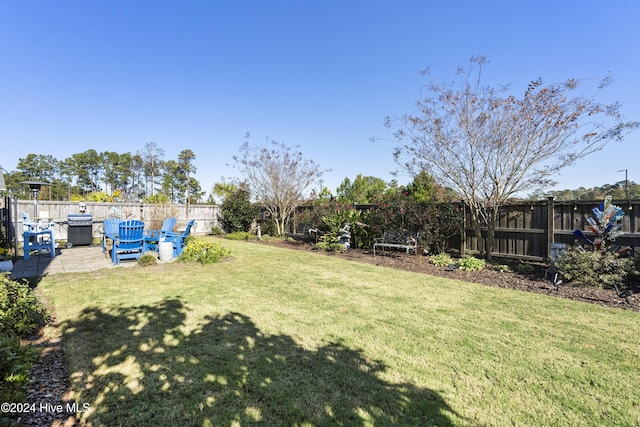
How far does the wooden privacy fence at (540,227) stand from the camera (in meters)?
5.50

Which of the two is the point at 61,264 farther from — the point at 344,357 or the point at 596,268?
the point at 596,268

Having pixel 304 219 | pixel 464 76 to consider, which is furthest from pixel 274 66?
pixel 464 76

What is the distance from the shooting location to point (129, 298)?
13.8 ft

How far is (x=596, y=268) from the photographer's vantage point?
4.99 m

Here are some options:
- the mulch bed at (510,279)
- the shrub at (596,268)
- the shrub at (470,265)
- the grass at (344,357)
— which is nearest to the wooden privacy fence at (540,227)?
the mulch bed at (510,279)

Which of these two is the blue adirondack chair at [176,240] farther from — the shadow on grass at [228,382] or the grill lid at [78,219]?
the shadow on grass at [228,382]

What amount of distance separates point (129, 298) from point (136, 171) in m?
37.5

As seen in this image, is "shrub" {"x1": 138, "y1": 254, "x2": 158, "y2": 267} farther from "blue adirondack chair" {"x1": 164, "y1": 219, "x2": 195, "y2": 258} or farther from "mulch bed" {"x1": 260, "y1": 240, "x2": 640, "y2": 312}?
"mulch bed" {"x1": 260, "y1": 240, "x2": 640, "y2": 312}

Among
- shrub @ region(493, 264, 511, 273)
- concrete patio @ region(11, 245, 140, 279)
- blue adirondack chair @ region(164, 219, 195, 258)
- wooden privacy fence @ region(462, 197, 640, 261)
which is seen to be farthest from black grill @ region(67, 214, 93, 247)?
shrub @ region(493, 264, 511, 273)

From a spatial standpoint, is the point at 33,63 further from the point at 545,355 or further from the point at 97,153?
the point at 97,153

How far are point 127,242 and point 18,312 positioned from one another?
4.14 m

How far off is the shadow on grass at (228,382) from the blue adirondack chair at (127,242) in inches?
161

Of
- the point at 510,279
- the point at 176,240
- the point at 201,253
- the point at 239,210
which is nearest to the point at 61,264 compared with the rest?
the point at 176,240

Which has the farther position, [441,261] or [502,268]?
[441,261]
